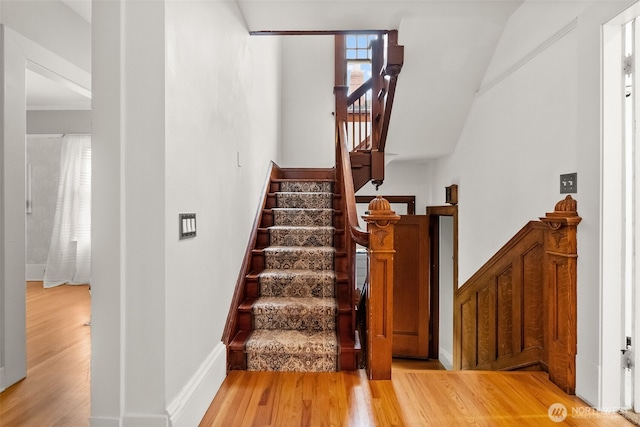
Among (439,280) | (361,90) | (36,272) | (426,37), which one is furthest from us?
(36,272)

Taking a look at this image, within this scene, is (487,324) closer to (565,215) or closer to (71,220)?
(565,215)

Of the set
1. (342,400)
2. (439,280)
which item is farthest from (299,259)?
(439,280)

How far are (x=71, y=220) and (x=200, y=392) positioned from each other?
172 inches

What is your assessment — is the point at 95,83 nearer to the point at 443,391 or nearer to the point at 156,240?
the point at 156,240

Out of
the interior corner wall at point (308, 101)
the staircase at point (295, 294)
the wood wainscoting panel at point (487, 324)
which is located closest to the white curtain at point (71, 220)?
the interior corner wall at point (308, 101)

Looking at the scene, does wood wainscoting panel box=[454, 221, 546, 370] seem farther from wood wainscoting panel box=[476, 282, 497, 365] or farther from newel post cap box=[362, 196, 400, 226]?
newel post cap box=[362, 196, 400, 226]

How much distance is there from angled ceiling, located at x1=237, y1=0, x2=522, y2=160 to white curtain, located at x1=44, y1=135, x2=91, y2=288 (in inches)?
143

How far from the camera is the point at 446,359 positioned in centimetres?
473

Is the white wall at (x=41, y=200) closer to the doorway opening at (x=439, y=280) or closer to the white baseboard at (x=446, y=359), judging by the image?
the doorway opening at (x=439, y=280)

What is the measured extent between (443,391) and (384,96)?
8.42 feet

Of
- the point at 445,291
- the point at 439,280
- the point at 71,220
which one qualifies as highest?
the point at 71,220

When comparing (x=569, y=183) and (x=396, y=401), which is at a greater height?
(x=569, y=183)

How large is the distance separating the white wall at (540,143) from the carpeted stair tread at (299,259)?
1451mm

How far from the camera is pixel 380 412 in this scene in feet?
5.99
